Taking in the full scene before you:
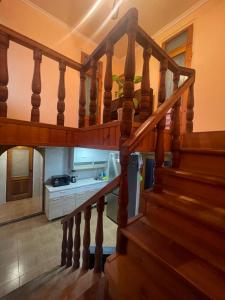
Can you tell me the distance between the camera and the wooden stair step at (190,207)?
93cm

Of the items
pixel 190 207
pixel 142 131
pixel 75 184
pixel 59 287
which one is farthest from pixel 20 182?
pixel 190 207

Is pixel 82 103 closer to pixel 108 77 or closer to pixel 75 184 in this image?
pixel 108 77

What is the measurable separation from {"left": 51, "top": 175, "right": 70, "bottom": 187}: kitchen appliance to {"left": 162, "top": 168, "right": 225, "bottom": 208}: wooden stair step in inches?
131

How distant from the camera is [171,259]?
0.87m

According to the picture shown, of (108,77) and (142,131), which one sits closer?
(142,131)

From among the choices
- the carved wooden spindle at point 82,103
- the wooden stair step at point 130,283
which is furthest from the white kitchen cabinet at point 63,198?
the wooden stair step at point 130,283

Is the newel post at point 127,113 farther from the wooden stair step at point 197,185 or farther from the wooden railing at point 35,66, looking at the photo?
the wooden railing at point 35,66

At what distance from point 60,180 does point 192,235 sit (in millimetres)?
3735

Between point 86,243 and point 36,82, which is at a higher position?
point 36,82

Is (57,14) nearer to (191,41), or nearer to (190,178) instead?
(191,41)

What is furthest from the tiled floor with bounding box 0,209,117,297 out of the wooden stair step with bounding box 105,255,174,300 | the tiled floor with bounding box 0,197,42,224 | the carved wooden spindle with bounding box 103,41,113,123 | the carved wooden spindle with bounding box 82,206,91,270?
the carved wooden spindle with bounding box 103,41,113,123

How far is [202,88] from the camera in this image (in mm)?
2676

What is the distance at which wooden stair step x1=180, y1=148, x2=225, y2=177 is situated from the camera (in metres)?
1.29

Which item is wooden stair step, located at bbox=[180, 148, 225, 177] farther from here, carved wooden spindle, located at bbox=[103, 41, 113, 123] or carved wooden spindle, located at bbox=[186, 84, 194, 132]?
carved wooden spindle, located at bbox=[103, 41, 113, 123]
